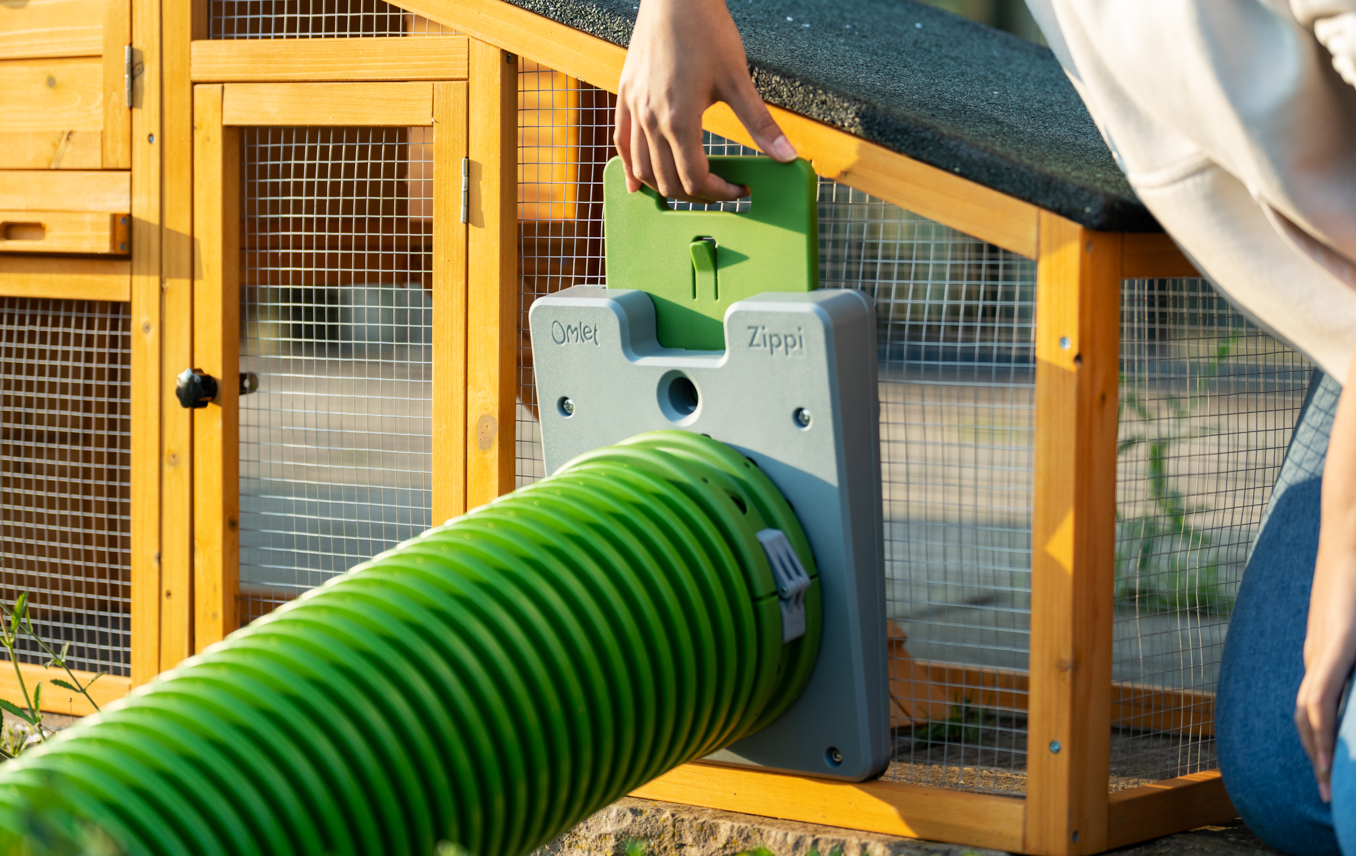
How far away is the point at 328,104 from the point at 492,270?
32 centimetres

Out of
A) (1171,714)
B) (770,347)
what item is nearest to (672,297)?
(770,347)

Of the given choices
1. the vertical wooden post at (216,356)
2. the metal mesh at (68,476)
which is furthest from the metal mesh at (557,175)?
the metal mesh at (68,476)

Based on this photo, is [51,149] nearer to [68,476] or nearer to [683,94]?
[68,476]

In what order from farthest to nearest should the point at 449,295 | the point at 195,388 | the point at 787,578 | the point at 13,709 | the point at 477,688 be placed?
the point at 195,388 → the point at 449,295 → the point at 13,709 → the point at 787,578 → the point at 477,688

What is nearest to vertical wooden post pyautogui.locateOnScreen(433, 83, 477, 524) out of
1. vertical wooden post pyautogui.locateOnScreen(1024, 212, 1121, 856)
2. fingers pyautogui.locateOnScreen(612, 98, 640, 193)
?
fingers pyautogui.locateOnScreen(612, 98, 640, 193)

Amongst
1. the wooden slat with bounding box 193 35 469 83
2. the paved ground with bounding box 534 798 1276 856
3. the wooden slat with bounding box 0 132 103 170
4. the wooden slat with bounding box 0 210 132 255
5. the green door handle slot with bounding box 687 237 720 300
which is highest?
the wooden slat with bounding box 193 35 469 83

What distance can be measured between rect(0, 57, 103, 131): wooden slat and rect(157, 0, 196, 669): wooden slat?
0.41 feet

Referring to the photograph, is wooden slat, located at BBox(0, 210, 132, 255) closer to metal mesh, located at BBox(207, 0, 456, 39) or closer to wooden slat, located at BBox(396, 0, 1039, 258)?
metal mesh, located at BBox(207, 0, 456, 39)

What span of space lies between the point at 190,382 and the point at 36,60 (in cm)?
55

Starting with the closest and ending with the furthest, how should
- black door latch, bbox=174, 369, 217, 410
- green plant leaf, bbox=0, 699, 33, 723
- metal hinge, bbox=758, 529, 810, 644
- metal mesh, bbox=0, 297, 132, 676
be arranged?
metal hinge, bbox=758, 529, 810, 644 → green plant leaf, bbox=0, 699, 33, 723 → black door latch, bbox=174, 369, 217, 410 → metal mesh, bbox=0, 297, 132, 676

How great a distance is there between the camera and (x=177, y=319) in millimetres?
1704

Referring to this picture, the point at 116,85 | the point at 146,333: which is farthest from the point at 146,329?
the point at 116,85

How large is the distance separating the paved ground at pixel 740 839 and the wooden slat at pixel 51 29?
4.10 ft

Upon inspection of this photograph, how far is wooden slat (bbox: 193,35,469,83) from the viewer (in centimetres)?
154
